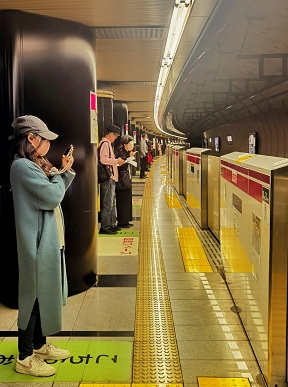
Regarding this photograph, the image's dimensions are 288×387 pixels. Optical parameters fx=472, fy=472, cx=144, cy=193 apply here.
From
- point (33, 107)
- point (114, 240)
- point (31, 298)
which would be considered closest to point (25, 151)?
point (31, 298)

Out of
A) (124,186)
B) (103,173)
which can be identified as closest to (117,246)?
(103,173)

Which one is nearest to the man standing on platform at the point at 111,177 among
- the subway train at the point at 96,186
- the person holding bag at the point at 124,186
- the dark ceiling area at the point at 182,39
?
the person holding bag at the point at 124,186

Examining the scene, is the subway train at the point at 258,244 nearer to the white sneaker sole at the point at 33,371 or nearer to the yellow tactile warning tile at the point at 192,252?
the yellow tactile warning tile at the point at 192,252

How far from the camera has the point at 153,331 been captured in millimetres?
3811

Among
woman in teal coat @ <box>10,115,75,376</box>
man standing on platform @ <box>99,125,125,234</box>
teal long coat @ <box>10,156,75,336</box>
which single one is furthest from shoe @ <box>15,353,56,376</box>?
man standing on platform @ <box>99,125,125,234</box>

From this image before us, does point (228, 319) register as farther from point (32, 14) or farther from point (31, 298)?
point (32, 14)

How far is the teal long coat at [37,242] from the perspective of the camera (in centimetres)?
293

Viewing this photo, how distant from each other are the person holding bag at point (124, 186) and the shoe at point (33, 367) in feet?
16.7

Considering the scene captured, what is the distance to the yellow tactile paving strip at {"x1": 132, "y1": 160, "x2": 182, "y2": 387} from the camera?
10.2 feet

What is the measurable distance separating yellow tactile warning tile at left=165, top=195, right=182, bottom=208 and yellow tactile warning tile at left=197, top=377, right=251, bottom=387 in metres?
8.17

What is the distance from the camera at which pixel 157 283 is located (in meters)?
5.08

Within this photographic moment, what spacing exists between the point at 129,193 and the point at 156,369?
17.4ft

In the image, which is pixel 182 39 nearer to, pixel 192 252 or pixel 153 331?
pixel 192 252

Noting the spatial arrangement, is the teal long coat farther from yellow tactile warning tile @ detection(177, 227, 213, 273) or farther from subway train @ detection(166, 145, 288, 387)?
yellow tactile warning tile @ detection(177, 227, 213, 273)
